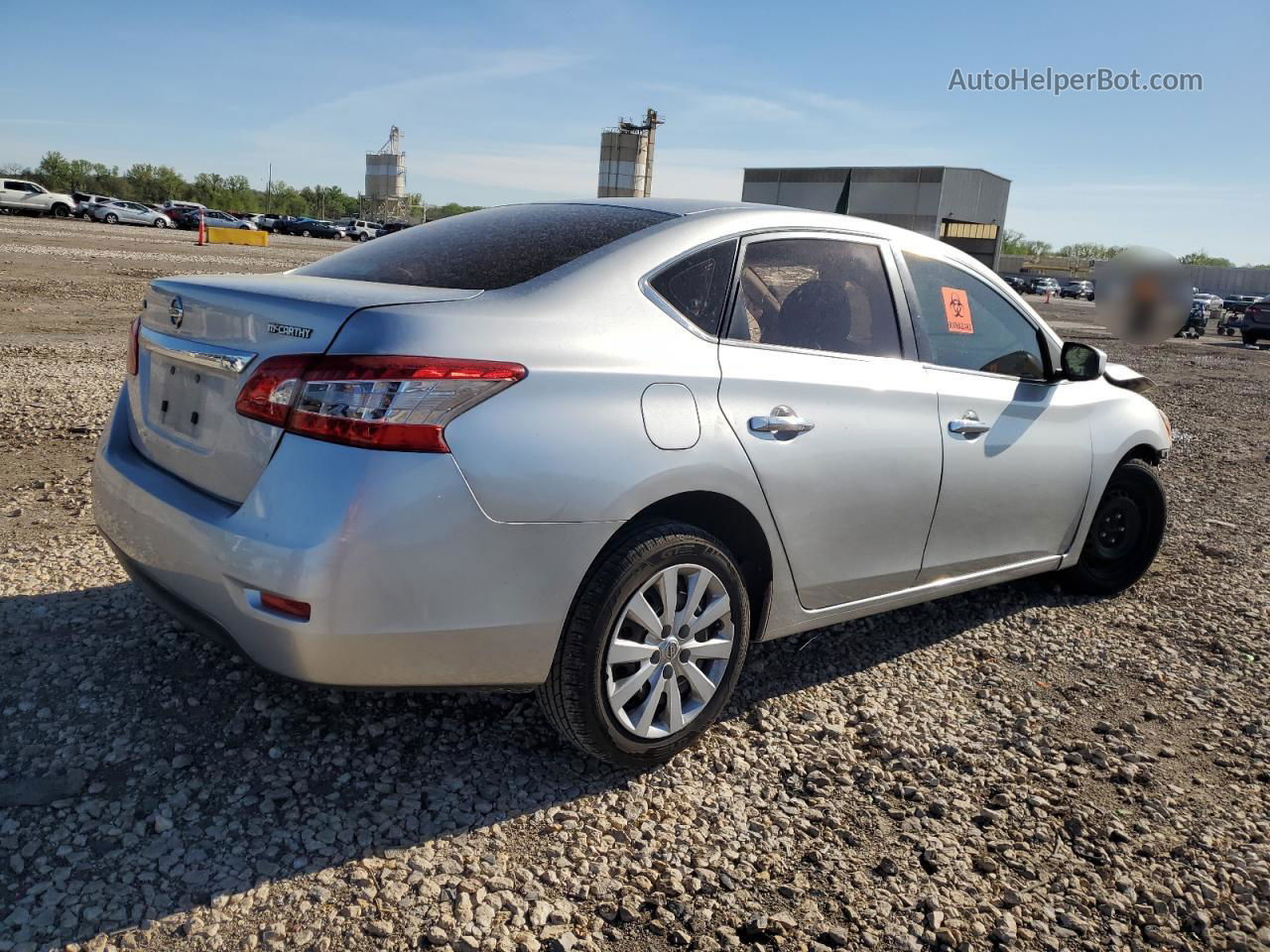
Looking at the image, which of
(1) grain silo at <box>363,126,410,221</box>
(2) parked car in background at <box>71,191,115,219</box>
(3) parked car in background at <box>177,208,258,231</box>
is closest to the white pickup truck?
(2) parked car in background at <box>71,191,115,219</box>

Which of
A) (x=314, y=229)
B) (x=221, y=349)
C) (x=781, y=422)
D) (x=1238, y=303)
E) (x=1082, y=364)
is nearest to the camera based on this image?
(x=221, y=349)

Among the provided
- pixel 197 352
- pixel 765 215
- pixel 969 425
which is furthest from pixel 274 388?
pixel 969 425

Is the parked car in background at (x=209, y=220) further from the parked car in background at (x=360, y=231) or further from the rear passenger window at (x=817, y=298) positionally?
the rear passenger window at (x=817, y=298)

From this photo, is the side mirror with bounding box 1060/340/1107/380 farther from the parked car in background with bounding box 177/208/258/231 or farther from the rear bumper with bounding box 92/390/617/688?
the parked car in background with bounding box 177/208/258/231

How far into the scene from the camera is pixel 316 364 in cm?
241

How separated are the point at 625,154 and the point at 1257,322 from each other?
203ft

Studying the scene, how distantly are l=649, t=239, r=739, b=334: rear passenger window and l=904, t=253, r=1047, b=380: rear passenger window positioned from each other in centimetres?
94

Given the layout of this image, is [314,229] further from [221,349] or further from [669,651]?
[669,651]

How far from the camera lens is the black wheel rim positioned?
4949 millimetres

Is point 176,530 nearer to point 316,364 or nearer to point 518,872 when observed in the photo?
point 316,364

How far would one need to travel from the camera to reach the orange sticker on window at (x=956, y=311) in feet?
12.8

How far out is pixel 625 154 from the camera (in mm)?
83250

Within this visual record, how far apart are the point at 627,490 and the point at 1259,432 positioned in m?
11.3

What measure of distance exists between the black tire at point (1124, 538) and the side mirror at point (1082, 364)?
2.67 ft
